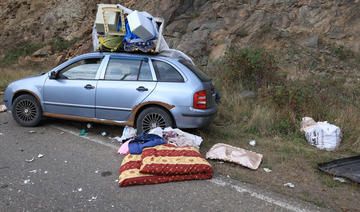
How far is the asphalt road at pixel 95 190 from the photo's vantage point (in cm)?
323

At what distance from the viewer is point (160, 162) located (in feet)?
13.0

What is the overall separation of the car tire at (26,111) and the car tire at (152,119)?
7.38 ft

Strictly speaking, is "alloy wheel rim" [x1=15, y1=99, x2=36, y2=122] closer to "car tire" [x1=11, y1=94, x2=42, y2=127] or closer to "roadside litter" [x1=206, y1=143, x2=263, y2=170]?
"car tire" [x1=11, y1=94, x2=42, y2=127]

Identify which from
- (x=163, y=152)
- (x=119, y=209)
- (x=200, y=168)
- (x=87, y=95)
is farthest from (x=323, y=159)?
(x=87, y=95)

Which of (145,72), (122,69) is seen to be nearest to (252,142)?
(145,72)

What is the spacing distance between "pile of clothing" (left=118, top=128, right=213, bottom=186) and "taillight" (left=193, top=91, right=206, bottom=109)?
67 centimetres

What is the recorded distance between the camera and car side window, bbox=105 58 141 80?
541cm

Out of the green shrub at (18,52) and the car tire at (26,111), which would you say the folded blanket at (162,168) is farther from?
the green shrub at (18,52)

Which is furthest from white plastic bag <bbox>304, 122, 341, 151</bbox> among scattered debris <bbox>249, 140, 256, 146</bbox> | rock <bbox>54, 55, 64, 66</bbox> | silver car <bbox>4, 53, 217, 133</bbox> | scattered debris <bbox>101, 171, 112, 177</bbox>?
rock <bbox>54, 55, 64, 66</bbox>

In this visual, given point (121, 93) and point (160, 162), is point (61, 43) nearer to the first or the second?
point (121, 93)

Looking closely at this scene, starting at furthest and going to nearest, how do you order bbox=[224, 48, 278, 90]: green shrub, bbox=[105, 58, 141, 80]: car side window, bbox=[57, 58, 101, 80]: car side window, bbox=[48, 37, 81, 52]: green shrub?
bbox=[48, 37, 81, 52]: green shrub < bbox=[224, 48, 278, 90]: green shrub < bbox=[57, 58, 101, 80]: car side window < bbox=[105, 58, 141, 80]: car side window

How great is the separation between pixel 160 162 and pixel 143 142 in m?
0.78

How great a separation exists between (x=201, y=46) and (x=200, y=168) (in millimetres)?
8132

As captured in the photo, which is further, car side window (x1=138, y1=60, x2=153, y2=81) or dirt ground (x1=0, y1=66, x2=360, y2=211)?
car side window (x1=138, y1=60, x2=153, y2=81)
